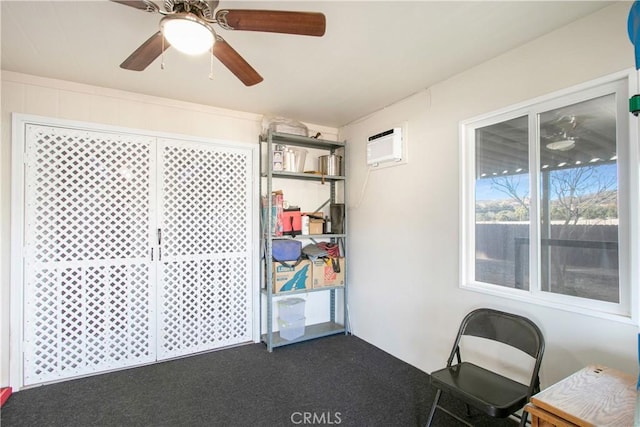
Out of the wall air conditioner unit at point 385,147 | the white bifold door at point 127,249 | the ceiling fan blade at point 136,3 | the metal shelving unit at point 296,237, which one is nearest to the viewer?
the ceiling fan blade at point 136,3

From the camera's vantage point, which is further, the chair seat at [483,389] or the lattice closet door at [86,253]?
the lattice closet door at [86,253]

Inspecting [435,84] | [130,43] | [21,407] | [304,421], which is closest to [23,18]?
[130,43]

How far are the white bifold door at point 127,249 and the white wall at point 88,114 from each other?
0.10m

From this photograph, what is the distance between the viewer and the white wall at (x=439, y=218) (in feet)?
5.61

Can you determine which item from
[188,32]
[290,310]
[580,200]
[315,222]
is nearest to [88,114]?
[188,32]

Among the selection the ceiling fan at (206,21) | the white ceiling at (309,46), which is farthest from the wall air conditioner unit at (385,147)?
the ceiling fan at (206,21)

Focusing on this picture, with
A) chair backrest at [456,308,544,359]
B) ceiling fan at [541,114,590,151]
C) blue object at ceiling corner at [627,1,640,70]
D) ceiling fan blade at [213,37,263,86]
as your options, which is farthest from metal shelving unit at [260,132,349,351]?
blue object at ceiling corner at [627,1,640,70]

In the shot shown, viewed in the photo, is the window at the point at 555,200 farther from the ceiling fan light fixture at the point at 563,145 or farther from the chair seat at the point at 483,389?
the chair seat at the point at 483,389

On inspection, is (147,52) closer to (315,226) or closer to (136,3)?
(136,3)

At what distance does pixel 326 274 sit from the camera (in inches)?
137

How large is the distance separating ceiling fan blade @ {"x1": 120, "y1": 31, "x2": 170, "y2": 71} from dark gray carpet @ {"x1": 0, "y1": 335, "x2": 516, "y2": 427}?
2221mm

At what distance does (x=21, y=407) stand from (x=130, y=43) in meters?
2.62

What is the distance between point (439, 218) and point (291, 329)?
1.95 meters

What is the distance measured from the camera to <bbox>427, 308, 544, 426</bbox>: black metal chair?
160 centimetres
